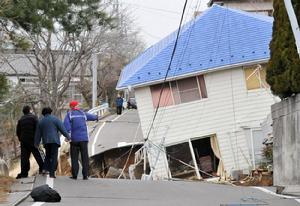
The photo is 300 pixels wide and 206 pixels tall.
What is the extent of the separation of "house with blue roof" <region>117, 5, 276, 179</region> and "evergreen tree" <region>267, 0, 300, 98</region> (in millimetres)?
11193

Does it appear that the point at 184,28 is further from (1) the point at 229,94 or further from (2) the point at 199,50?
(1) the point at 229,94

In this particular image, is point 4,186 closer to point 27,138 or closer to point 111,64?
point 27,138

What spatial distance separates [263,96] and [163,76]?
4463 millimetres

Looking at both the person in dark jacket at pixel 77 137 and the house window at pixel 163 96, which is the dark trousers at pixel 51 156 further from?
the house window at pixel 163 96

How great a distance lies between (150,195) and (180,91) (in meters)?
15.4

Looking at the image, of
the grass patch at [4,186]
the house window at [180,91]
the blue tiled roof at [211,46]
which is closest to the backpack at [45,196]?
the grass patch at [4,186]

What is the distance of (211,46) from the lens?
26.7m

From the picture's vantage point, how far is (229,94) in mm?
26562

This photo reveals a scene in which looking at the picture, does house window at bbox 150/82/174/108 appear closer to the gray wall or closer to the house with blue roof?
the house with blue roof

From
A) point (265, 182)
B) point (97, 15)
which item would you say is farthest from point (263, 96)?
point (97, 15)

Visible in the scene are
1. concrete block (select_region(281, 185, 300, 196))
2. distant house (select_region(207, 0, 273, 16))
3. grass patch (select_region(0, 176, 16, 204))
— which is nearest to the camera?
grass patch (select_region(0, 176, 16, 204))

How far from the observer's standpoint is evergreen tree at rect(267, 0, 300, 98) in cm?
1323

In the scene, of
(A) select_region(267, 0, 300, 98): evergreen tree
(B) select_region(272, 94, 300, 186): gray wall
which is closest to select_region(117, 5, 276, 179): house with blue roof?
(B) select_region(272, 94, 300, 186): gray wall

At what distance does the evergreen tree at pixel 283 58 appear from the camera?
43.4 ft
